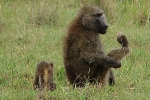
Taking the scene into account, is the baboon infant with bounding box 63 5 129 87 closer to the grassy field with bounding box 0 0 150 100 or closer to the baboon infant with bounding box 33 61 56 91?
the grassy field with bounding box 0 0 150 100

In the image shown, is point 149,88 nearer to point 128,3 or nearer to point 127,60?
point 127,60

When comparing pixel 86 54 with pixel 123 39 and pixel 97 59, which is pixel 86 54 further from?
pixel 123 39

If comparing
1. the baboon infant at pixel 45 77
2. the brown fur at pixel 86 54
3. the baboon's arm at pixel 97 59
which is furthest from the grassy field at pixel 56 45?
the baboon's arm at pixel 97 59

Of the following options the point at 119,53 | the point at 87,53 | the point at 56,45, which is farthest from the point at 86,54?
the point at 56,45

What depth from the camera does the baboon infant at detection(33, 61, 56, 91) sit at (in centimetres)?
644

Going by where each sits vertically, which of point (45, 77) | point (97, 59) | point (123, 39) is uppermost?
point (123, 39)

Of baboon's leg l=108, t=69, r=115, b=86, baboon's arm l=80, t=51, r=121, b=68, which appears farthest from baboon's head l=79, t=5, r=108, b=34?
baboon's leg l=108, t=69, r=115, b=86

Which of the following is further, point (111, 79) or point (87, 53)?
point (111, 79)

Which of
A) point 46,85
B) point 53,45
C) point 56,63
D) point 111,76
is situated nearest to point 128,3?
point 53,45

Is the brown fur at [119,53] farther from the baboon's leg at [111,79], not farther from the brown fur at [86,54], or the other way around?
the brown fur at [86,54]

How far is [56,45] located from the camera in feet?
31.5

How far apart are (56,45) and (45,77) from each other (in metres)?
3.18

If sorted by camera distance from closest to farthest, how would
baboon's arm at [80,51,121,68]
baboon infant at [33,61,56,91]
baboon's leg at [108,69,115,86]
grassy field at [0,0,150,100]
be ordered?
grassy field at [0,0,150,100] < baboon infant at [33,61,56,91] < baboon's arm at [80,51,121,68] < baboon's leg at [108,69,115,86]

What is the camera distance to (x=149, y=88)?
6754 mm
